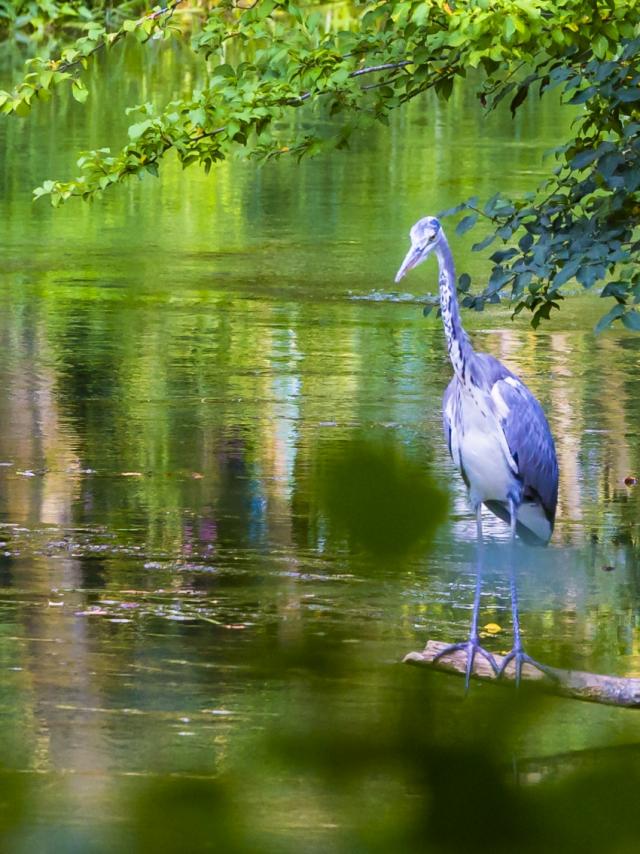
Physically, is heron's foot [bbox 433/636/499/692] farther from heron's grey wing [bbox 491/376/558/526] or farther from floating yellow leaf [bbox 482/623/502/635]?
heron's grey wing [bbox 491/376/558/526]

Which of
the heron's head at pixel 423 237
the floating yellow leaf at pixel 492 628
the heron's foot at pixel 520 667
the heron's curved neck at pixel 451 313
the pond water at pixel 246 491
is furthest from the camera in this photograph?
the floating yellow leaf at pixel 492 628

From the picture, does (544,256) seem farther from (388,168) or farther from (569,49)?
(388,168)

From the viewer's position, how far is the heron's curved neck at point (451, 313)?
558cm

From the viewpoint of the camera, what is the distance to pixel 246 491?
7945mm

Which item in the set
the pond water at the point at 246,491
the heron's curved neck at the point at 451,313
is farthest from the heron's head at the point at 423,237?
the pond water at the point at 246,491

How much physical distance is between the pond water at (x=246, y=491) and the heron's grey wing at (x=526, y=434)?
0.85ft

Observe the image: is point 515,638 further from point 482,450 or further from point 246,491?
point 246,491

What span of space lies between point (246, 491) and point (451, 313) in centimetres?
255

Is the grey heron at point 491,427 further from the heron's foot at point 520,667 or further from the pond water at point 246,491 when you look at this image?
the heron's foot at point 520,667

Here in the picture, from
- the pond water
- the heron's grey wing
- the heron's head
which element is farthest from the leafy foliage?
the pond water

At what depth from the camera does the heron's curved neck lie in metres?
5.58

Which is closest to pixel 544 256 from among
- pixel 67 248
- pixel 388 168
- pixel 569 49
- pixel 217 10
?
pixel 569 49

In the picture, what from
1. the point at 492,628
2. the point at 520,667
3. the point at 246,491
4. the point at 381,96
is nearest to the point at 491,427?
the point at 492,628

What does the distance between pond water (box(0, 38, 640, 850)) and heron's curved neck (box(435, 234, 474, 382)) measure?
0.70 m
